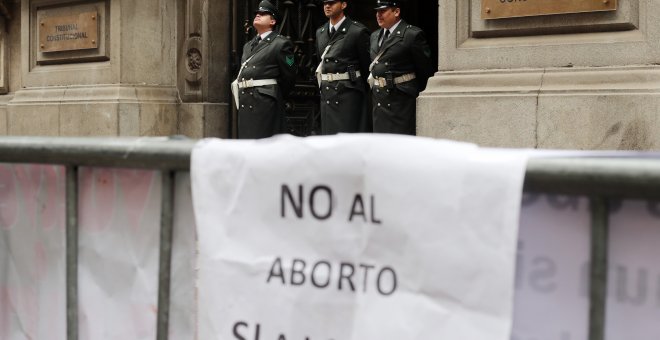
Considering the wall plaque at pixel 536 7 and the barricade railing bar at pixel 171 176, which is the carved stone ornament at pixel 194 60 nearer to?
the wall plaque at pixel 536 7

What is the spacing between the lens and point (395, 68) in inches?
386

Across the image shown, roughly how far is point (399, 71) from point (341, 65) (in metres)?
Result: 0.91

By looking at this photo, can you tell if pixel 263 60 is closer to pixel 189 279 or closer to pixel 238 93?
pixel 238 93

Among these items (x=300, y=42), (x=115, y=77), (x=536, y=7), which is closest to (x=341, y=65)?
(x=300, y=42)

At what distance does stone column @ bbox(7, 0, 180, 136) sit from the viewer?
473 inches

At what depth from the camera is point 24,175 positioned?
131 inches

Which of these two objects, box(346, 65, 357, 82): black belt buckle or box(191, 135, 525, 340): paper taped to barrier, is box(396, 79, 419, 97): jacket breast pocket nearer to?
box(346, 65, 357, 82): black belt buckle

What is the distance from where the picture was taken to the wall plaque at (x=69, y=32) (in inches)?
491

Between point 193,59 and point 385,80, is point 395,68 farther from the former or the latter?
point 193,59

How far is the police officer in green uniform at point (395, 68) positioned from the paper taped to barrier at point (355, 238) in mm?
7168

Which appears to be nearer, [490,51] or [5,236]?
[5,236]

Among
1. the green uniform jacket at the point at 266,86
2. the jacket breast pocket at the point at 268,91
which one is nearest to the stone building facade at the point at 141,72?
the green uniform jacket at the point at 266,86

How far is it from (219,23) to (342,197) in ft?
32.9

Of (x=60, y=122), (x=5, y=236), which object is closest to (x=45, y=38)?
(x=60, y=122)
